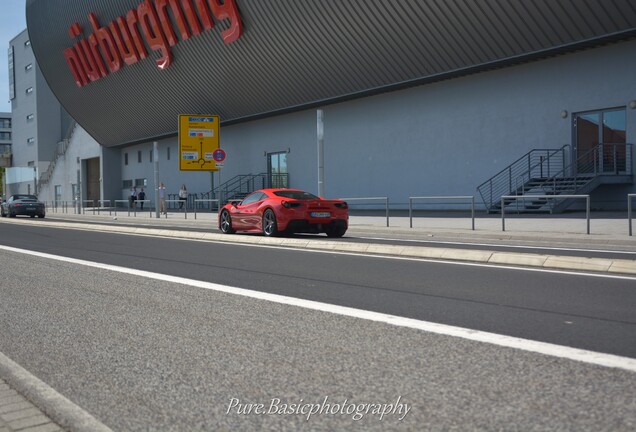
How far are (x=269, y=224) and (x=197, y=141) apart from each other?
57.8ft

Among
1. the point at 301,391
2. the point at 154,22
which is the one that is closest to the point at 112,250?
the point at 301,391

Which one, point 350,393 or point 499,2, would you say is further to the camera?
point 499,2

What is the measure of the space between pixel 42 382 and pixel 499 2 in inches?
875

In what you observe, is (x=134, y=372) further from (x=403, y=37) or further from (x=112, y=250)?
(x=403, y=37)

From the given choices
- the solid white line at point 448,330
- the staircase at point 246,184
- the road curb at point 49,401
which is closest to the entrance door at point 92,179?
the staircase at point 246,184

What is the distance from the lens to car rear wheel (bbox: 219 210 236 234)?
58.7 feet

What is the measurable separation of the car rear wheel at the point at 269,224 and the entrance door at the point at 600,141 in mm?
13057

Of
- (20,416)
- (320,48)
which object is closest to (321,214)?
(20,416)

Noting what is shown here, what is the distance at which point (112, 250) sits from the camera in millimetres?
13398

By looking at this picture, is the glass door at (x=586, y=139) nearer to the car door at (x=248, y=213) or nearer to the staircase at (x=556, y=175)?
the staircase at (x=556, y=175)

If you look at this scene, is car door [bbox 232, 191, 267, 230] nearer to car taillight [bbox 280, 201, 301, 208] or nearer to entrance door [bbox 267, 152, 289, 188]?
car taillight [bbox 280, 201, 301, 208]

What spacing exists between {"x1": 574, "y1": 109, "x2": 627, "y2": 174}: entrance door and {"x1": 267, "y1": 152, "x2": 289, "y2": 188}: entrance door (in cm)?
1759

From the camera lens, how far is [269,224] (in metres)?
15.9

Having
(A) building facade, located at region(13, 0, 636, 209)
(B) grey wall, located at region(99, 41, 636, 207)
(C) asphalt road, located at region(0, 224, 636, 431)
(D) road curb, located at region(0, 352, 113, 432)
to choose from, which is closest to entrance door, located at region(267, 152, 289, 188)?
(A) building facade, located at region(13, 0, 636, 209)
